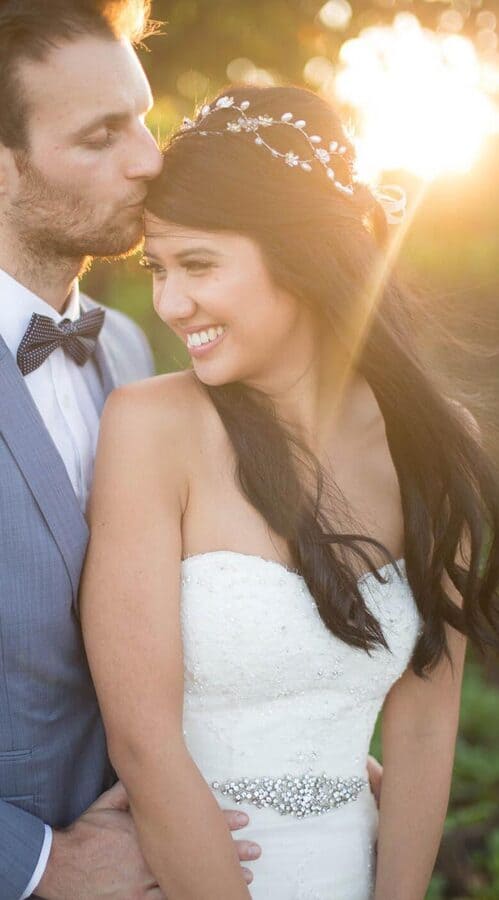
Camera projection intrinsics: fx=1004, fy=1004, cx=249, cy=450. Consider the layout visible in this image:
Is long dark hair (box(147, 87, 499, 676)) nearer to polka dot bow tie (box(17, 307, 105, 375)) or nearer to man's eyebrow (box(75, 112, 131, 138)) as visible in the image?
man's eyebrow (box(75, 112, 131, 138))

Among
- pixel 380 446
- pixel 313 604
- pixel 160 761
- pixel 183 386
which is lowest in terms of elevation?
pixel 160 761

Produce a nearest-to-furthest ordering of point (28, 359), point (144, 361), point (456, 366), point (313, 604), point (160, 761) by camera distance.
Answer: point (160, 761) → point (313, 604) → point (28, 359) → point (456, 366) → point (144, 361)

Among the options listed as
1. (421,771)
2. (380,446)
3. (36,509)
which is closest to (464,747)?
(421,771)

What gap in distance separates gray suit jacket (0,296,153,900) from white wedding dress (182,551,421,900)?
0.97 feet

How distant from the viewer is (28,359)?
2703 millimetres

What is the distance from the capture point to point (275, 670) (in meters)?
2.51

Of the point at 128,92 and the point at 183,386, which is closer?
the point at 183,386

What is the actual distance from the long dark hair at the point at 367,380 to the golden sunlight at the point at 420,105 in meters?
0.25

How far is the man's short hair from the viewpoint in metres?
2.69

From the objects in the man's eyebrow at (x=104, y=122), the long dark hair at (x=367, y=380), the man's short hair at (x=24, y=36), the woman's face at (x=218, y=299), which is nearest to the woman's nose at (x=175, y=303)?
the woman's face at (x=218, y=299)

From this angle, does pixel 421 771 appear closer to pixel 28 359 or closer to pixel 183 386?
pixel 183 386

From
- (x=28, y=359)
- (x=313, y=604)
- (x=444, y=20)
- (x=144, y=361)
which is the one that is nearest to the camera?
(x=313, y=604)

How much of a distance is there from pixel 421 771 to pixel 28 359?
1.56 meters

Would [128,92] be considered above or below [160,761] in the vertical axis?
above
